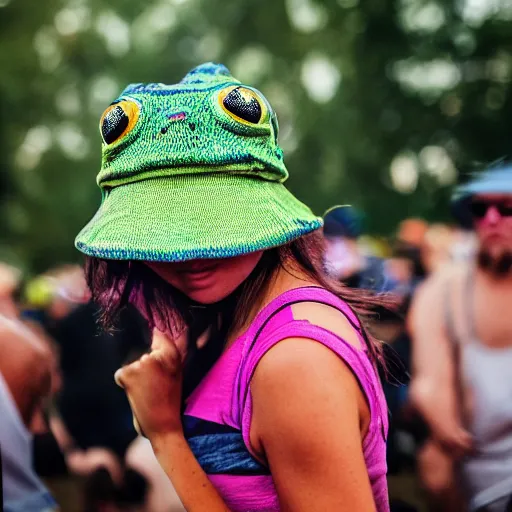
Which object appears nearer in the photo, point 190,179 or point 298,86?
point 190,179

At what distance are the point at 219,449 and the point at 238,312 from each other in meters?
0.27

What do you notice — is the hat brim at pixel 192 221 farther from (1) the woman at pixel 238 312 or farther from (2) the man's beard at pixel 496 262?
(2) the man's beard at pixel 496 262

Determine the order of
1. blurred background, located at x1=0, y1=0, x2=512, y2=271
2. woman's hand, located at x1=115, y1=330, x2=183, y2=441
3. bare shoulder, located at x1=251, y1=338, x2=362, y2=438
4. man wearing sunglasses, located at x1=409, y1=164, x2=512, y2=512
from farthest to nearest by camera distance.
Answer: blurred background, located at x1=0, y1=0, x2=512, y2=271 < man wearing sunglasses, located at x1=409, y1=164, x2=512, y2=512 < woman's hand, located at x1=115, y1=330, x2=183, y2=441 < bare shoulder, located at x1=251, y1=338, x2=362, y2=438

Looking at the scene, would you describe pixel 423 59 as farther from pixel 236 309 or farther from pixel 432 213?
pixel 236 309

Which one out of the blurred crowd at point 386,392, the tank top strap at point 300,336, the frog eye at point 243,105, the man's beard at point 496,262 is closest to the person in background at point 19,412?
the blurred crowd at point 386,392

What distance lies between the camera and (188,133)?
1301 mm

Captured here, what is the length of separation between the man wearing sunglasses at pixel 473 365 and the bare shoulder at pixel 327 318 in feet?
4.50

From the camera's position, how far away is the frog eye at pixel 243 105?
1.32 meters

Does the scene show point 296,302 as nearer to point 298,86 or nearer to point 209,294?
point 209,294

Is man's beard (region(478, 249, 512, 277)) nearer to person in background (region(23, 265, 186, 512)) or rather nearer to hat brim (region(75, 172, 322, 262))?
hat brim (region(75, 172, 322, 262))

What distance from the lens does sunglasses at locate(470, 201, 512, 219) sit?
247 centimetres

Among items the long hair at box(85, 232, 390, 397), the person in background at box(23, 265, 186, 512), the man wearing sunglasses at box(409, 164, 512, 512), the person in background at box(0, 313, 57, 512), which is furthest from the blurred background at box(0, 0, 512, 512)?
the long hair at box(85, 232, 390, 397)

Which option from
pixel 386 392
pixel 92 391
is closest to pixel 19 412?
pixel 386 392

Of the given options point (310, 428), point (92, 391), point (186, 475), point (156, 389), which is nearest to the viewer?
point (310, 428)
